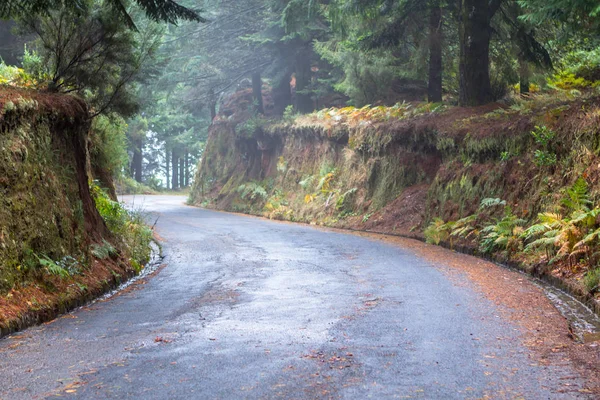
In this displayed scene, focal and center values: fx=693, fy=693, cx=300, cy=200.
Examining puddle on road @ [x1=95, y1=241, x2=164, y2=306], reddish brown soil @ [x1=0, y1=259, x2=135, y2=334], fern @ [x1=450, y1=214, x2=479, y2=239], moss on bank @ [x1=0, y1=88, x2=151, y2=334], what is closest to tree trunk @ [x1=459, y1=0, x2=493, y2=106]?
fern @ [x1=450, y1=214, x2=479, y2=239]

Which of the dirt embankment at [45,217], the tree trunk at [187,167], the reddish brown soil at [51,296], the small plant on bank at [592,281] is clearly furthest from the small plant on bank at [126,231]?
the tree trunk at [187,167]

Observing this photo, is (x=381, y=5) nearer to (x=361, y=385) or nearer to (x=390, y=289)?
(x=390, y=289)

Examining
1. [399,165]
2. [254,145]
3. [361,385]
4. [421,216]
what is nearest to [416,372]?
[361,385]

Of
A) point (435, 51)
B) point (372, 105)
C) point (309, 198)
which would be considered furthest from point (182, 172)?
point (435, 51)

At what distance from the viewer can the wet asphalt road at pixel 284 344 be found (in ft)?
19.1

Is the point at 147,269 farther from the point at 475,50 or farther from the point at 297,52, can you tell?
the point at 297,52

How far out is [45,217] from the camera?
10414 mm

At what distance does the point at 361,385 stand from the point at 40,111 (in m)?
8.01

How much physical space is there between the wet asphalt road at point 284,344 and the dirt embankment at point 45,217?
458 mm

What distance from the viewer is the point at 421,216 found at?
21141 mm

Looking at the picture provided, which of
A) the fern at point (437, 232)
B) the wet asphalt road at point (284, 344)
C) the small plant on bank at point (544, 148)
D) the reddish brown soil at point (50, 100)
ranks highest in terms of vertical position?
the reddish brown soil at point (50, 100)

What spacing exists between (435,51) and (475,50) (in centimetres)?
408

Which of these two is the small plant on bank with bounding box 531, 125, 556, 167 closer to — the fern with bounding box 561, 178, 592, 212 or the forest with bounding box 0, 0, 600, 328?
the forest with bounding box 0, 0, 600, 328

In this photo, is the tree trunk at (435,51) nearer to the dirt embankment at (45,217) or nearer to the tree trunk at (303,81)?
the tree trunk at (303,81)
